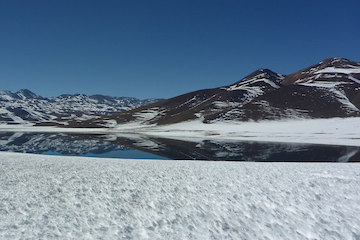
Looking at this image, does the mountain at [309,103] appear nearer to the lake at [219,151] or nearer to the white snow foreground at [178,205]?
the lake at [219,151]

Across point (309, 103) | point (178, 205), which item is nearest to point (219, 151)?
point (178, 205)

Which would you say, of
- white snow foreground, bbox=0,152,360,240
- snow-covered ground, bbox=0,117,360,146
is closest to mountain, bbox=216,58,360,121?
snow-covered ground, bbox=0,117,360,146

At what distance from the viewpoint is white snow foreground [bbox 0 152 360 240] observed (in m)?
9.43

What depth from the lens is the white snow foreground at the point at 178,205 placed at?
371 inches

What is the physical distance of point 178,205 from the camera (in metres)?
11.8

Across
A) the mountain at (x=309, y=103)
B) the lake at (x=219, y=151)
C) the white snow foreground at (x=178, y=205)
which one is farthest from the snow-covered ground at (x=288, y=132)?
the white snow foreground at (x=178, y=205)

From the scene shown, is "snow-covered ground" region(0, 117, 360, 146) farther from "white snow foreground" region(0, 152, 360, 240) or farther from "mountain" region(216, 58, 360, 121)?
"white snow foreground" region(0, 152, 360, 240)

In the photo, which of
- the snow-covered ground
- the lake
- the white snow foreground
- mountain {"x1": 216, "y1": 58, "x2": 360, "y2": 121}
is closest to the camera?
the white snow foreground

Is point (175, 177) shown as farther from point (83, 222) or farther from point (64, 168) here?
point (64, 168)

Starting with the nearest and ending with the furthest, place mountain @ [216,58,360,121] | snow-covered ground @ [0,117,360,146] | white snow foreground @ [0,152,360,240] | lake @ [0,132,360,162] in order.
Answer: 1. white snow foreground @ [0,152,360,240]
2. lake @ [0,132,360,162]
3. snow-covered ground @ [0,117,360,146]
4. mountain @ [216,58,360,121]

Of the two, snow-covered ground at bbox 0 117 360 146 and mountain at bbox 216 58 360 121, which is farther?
mountain at bbox 216 58 360 121

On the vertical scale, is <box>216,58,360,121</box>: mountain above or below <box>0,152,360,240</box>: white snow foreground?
above

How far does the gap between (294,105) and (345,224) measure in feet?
515

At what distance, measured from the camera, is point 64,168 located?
18.7 meters
